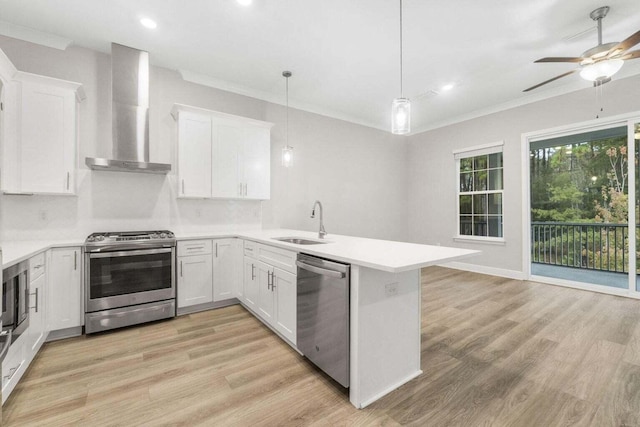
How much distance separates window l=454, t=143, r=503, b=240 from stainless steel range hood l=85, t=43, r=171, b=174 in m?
5.17

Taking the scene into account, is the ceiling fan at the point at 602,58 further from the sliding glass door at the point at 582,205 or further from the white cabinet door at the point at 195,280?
the white cabinet door at the point at 195,280

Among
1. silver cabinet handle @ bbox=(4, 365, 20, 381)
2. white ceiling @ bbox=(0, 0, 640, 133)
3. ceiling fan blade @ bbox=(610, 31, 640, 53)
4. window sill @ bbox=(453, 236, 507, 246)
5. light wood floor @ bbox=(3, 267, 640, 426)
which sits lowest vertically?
light wood floor @ bbox=(3, 267, 640, 426)

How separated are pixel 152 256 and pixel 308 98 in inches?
128

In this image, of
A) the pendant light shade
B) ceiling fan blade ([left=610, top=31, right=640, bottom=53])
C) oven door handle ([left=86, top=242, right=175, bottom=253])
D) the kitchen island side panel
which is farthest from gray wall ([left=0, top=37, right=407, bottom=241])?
ceiling fan blade ([left=610, top=31, right=640, bottom=53])

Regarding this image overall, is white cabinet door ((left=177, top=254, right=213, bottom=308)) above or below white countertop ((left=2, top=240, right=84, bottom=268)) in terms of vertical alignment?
below

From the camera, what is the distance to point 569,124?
167 inches

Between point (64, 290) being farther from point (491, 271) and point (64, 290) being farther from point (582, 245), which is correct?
point (582, 245)

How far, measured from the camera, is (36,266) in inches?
93.8

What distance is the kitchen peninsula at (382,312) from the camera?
5.92ft

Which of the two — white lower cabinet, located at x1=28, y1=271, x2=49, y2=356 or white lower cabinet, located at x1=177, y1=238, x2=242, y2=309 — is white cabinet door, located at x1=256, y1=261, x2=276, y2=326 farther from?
white lower cabinet, located at x1=28, y1=271, x2=49, y2=356

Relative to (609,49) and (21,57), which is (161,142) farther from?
(609,49)

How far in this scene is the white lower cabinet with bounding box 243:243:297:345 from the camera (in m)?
2.47

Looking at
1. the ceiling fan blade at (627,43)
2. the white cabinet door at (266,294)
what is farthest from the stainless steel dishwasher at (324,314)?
the ceiling fan blade at (627,43)

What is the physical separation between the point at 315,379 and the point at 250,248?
1.64 metres
